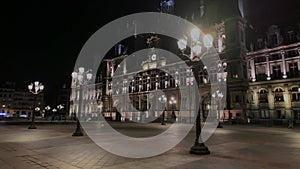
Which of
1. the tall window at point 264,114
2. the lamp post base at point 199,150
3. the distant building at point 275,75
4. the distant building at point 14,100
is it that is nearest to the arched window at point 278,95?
the distant building at point 275,75


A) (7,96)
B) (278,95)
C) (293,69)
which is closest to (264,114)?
(278,95)

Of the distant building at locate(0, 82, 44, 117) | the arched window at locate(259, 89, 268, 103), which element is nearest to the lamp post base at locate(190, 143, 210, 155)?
the arched window at locate(259, 89, 268, 103)

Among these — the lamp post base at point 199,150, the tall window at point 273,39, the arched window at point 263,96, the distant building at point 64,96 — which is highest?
the tall window at point 273,39

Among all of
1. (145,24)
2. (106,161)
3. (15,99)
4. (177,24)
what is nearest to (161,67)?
(177,24)

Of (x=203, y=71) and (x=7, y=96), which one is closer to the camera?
(x=203, y=71)

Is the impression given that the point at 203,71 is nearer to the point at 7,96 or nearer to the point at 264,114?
the point at 264,114

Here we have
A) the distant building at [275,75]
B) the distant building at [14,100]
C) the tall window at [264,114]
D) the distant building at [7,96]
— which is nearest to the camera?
the distant building at [275,75]

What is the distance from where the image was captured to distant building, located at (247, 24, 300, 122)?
35.4 metres

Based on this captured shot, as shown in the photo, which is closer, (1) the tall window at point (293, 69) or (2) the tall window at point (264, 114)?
(1) the tall window at point (293, 69)

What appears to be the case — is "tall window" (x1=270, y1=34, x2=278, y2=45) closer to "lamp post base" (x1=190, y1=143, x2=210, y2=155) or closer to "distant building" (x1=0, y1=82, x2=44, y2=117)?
"lamp post base" (x1=190, y1=143, x2=210, y2=155)

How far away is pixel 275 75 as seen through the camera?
38.3 meters

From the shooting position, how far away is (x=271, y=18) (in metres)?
44.4

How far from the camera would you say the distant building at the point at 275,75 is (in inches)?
1394

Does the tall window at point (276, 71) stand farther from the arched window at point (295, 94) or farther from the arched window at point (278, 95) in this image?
the arched window at point (295, 94)
